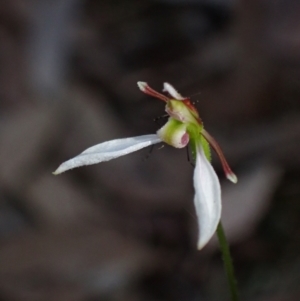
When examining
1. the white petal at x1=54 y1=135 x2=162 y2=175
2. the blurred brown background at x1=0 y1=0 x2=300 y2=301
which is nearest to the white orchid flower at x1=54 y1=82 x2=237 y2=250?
the white petal at x1=54 y1=135 x2=162 y2=175

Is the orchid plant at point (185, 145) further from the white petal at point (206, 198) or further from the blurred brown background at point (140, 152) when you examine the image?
the blurred brown background at point (140, 152)

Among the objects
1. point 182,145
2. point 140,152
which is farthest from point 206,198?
point 140,152

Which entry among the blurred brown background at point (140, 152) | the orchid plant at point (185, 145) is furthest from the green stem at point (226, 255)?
the blurred brown background at point (140, 152)

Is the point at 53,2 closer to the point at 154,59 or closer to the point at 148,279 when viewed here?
the point at 154,59

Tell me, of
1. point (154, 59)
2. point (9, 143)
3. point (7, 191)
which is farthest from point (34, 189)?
point (154, 59)

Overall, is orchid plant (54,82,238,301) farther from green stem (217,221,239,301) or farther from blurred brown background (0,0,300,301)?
blurred brown background (0,0,300,301)
